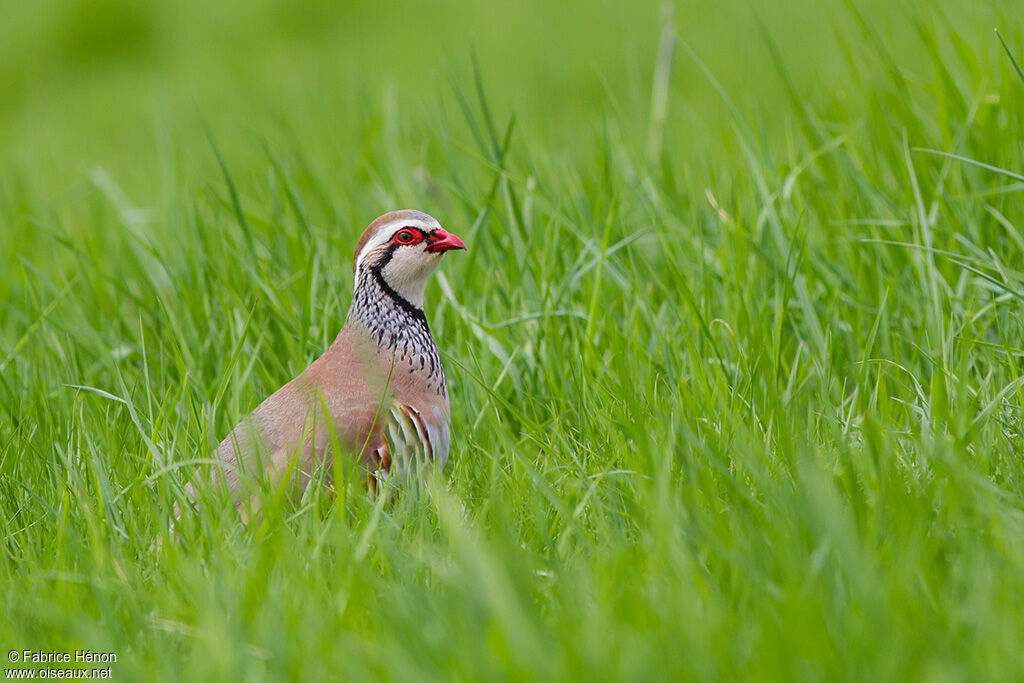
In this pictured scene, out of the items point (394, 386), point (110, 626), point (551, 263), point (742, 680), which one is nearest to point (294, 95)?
point (551, 263)

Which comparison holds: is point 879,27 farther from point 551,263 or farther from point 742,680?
point 742,680

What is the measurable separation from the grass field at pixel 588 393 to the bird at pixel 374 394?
14 centimetres

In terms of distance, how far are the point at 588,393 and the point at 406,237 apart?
32.0 inches

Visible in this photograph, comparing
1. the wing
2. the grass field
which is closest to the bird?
the wing

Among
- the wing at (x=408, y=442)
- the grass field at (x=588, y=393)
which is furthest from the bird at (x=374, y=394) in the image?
the grass field at (x=588, y=393)

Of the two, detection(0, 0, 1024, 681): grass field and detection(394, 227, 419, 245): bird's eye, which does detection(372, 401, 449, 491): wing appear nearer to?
detection(0, 0, 1024, 681): grass field

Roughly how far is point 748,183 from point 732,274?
1.09m

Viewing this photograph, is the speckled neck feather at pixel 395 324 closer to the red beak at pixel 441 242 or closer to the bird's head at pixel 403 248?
the bird's head at pixel 403 248

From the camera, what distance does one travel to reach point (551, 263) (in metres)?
4.16

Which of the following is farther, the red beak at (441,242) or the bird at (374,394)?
the red beak at (441,242)

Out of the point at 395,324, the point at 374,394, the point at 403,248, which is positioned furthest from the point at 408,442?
the point at 403,248

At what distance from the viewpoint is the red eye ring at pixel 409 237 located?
12.1 ft

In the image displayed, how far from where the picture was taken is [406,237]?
3.68 metres

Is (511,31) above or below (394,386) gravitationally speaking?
above
